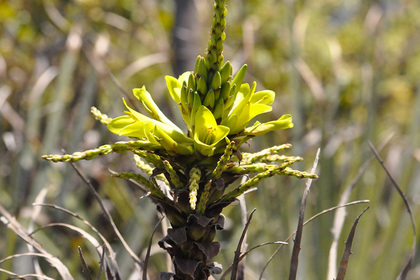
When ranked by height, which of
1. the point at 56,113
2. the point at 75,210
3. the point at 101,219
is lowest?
the point at 101,219

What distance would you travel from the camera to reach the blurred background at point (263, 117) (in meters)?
1.33

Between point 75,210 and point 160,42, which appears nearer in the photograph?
point 75,210

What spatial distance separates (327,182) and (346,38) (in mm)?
2330

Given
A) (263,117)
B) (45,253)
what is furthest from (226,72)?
(263,117)

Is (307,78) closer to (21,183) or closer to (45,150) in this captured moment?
(45,150)

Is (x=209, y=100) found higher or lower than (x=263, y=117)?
higher

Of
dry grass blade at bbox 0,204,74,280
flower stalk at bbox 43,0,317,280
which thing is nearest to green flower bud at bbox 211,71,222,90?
flower stalk at bbox 43,0,317,280

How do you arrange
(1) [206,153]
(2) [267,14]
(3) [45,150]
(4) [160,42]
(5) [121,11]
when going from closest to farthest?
(1) [206,153]
(3) [45,150]
(4) [160,42]
(5) [121,11]
(2) [267,14]

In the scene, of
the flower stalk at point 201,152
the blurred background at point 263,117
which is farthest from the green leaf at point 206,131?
the blurred background at point 263,117

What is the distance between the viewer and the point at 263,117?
1.68 m

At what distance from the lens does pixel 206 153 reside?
51 centimetres

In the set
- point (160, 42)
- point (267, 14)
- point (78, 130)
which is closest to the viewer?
point (78, 130)

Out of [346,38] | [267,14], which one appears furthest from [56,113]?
[346,38]

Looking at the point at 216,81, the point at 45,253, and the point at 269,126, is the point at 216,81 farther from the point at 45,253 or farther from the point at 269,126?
the point at 45,253
